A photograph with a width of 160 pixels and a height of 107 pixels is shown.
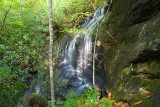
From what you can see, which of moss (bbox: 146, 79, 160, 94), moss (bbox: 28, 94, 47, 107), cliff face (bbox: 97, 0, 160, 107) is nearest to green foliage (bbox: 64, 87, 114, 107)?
cliff face (bbox: 97, 0, 160, 107)

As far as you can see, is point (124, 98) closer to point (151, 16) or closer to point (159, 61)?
point (159, 61)

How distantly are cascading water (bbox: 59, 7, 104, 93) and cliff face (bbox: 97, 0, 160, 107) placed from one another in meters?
2.53

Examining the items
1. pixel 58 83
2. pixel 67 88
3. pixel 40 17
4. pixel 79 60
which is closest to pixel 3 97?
pixel 58 83

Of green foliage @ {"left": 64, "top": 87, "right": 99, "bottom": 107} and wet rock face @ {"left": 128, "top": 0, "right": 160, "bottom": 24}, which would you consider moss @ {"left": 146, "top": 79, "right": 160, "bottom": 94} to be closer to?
green foliage @ {"left": 64, "top": 87, "right": 99, "bottom": 107}

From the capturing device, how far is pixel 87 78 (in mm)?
7445

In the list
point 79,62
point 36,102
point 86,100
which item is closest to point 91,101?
point 86,100

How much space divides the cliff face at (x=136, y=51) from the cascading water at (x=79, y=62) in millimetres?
2527

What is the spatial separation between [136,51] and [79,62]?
206 inches

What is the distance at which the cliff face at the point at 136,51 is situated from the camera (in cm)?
236

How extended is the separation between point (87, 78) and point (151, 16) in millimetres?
5369

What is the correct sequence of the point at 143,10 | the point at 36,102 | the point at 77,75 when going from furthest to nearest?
1. the point at 77,75
2. the point at 36,102
3. the point at 143,10

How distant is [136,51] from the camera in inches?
126

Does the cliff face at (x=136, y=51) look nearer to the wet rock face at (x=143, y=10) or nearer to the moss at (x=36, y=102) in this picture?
the wet rock face at (x=143, y=10)

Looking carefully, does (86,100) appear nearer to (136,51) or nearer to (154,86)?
(154,86)
